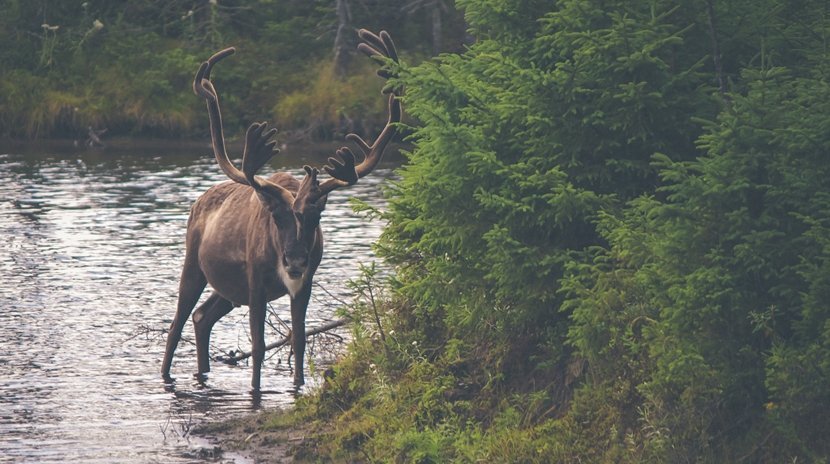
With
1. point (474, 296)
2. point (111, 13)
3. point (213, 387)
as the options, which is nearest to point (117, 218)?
point (213, 387)

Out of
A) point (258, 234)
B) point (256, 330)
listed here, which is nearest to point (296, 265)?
point (258, 234)

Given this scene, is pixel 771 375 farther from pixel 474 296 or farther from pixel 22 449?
pixel 22 449

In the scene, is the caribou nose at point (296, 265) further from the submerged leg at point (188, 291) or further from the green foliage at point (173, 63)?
the green foliage at point (173, 63)

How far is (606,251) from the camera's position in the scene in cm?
914

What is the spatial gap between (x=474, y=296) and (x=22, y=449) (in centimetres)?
351

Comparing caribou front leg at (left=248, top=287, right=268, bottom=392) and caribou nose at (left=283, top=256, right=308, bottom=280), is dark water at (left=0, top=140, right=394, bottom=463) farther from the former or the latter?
Answer: caribou nose at (left=283, top=256, right=308, bottom=280)

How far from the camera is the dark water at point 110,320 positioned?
1148 cm

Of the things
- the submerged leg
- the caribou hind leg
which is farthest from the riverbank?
the submerged leg

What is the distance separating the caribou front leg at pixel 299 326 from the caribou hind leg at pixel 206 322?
138cm

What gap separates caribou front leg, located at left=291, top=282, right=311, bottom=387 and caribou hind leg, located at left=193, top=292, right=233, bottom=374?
1383 mm

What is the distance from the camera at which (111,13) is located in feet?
155

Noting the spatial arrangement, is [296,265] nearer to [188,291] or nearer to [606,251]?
[188,291]

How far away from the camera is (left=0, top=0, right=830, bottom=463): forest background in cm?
812

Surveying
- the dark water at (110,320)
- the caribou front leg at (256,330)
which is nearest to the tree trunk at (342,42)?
the dark water at (110,320)
